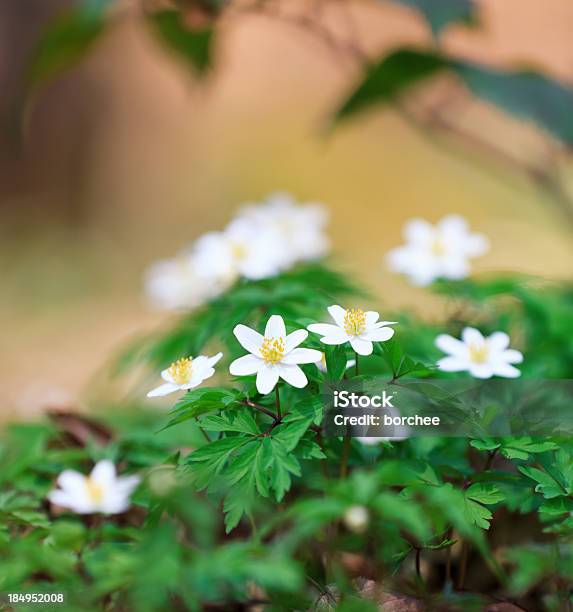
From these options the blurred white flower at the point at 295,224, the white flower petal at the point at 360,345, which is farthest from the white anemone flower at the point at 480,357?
the blurred white flower at the point at 295,224

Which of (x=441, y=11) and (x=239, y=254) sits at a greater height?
(x=441, y=11)

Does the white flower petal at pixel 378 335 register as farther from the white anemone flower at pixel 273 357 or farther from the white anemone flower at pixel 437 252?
the white anemone flower at pixel 437 252

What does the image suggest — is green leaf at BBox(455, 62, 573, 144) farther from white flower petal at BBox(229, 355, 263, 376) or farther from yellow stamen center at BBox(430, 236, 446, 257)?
white flower petal at BBox(229, 355, 263, 376)

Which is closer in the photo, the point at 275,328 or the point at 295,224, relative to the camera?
the point at 275,328

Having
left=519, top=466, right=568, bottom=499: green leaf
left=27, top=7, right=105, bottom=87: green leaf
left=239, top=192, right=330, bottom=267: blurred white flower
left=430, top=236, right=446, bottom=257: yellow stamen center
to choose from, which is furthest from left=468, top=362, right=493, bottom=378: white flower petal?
left=27, top=7, right=105, bottom=87: green leaf

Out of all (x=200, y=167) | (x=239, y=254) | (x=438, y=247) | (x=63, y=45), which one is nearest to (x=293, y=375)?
(x=239, y=254)

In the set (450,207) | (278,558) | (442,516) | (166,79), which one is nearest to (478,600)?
(442,516)

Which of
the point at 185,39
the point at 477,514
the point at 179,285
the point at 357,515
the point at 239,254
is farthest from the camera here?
the point at 185,39

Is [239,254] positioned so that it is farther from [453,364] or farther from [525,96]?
[525,96]
